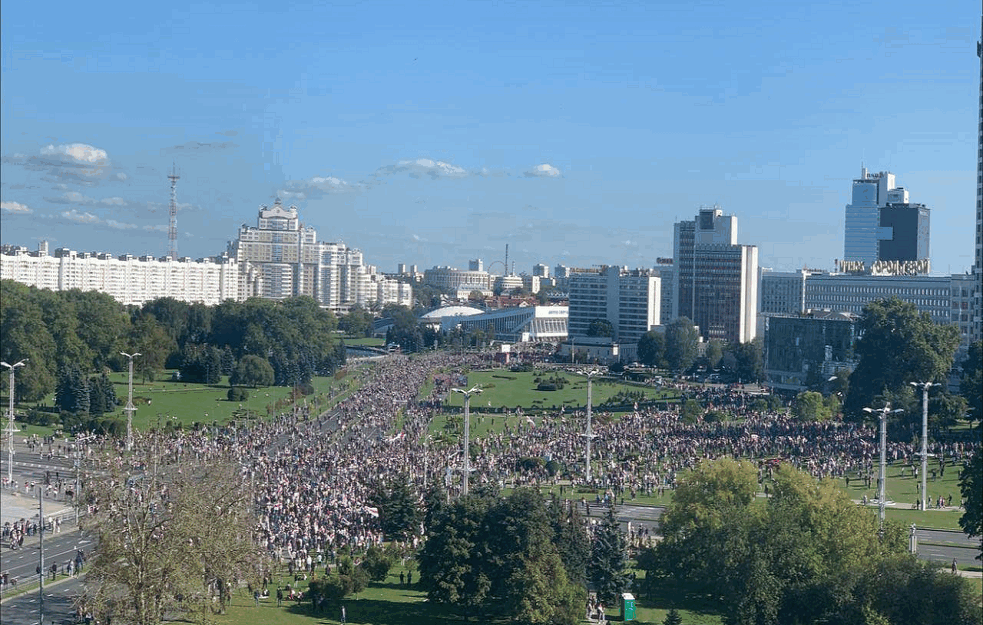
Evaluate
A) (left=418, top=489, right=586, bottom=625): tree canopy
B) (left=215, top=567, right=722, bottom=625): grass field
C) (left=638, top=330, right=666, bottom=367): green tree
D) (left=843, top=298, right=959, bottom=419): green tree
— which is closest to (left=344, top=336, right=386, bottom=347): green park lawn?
(left=638, top=330, right=666, bottom=367): green tree

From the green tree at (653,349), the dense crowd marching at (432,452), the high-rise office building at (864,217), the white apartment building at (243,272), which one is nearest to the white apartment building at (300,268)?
the white apartment building at (243,272)

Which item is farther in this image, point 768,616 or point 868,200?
point 868,200

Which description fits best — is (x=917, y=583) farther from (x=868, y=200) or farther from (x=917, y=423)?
(x=868, y=200)

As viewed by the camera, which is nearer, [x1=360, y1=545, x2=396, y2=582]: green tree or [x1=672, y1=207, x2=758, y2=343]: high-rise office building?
[x1=360, y1=545, x2=396, y2=582]: green tree

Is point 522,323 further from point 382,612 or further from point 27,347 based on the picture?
Answer: point 382,612

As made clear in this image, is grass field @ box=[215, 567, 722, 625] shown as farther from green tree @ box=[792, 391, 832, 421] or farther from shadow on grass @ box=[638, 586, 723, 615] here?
green tree @ box=[792, 391, 832, 421]

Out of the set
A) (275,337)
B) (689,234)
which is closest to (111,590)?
(275,337)
